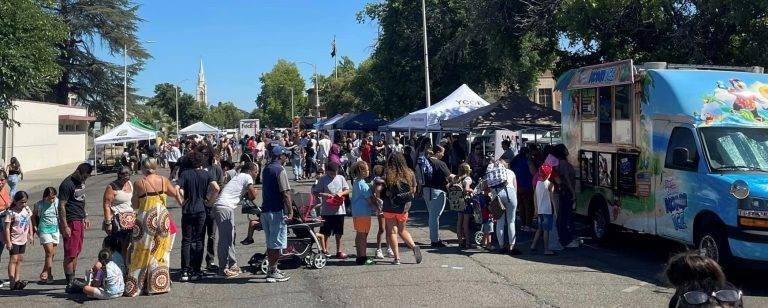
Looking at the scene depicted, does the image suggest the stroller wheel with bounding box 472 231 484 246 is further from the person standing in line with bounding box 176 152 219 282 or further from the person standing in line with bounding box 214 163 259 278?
the person standing in line with bounding box 176 152 219 282

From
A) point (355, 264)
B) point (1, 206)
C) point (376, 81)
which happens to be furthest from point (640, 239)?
point (376, 81)

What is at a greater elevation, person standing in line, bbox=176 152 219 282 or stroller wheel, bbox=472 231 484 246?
person standing in line, bbox=176 152 219 282

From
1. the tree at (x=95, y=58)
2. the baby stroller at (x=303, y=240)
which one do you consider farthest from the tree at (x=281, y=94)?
the baby stroller at (x=303, y=240)

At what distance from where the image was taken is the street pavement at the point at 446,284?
336 inches

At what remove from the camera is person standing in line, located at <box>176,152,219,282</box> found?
9.55 m

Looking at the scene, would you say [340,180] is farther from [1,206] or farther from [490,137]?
[490,137]

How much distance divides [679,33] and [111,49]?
48392 mm

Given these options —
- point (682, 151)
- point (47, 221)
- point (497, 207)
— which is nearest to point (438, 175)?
point (497, 207)

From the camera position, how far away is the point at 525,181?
1352 cm

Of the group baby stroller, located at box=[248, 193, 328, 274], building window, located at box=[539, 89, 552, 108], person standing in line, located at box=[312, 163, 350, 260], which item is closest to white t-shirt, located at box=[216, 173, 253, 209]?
baby stroller, located at box=[248, 193, 328, 274]

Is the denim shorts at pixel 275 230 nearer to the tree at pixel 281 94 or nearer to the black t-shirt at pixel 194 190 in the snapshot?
the black t-shirt at pixel 194 190

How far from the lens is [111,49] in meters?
56.5

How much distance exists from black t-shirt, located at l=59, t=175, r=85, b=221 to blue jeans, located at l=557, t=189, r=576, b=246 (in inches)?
270

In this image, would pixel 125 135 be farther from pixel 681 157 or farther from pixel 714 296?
pixel 714 296
